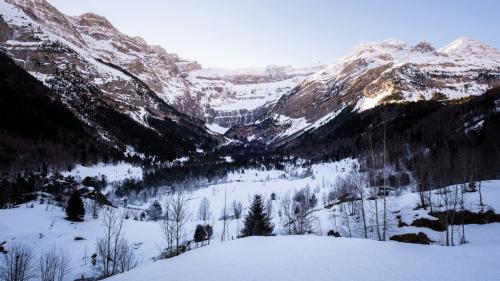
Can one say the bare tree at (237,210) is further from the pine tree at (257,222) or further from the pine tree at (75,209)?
the pine tree at (75,209)

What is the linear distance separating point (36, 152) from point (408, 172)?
144 meters

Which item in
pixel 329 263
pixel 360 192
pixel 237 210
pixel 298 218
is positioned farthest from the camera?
pixel 237 210

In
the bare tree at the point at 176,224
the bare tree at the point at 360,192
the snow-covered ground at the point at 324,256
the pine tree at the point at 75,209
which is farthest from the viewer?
the pine tree at the point at 75,209

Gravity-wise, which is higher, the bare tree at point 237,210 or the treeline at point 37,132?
the treeline at point 37,132

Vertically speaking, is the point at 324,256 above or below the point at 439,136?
below

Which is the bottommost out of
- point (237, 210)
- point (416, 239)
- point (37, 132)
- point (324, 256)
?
point (237, 210)

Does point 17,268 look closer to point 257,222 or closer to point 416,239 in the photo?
point 257,222

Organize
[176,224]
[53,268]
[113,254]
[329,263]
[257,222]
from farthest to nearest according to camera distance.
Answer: [176,224]
[113,254]
[257,222]
[53,268]
[329,263]

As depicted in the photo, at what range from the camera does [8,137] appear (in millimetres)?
134125

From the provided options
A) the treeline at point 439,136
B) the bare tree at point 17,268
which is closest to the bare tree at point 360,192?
the treeline at point 439,136

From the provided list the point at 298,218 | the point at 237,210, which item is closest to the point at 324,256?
the point at 298,218

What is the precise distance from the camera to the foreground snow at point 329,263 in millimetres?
17656

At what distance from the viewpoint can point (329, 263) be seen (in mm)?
20219

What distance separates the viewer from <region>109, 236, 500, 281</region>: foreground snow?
1766 centimetres
